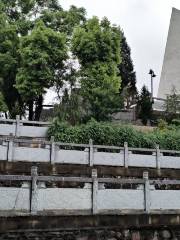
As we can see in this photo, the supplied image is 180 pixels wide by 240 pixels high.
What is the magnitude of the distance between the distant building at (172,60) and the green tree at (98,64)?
8900 mm

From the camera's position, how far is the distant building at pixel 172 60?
102 feet

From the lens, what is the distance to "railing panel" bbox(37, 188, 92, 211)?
25.8ft

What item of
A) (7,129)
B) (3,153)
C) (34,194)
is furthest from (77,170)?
(34,194)

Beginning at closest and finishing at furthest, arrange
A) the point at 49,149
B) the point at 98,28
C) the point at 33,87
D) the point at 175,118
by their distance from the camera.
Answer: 1. the point at 49,149
2. the point at 33,87
3. the point at 98,28
4. the point at 175,118

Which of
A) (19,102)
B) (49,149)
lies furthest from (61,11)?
(49,149)

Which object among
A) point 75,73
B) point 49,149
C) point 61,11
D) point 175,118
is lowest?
point 49,149

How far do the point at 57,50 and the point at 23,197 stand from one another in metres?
15.2

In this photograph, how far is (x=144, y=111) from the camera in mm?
25891

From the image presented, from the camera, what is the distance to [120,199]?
8570 millimetres

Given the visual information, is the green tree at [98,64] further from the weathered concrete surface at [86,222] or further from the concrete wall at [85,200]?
the weathered concrete surface at [86,222]

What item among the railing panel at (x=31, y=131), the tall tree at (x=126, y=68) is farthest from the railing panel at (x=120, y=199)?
the tall tree at (x=126, y=68)

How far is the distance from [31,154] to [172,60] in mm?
21187

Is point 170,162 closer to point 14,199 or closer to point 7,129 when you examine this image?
point 7,129

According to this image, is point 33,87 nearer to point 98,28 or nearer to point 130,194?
point 98,28
